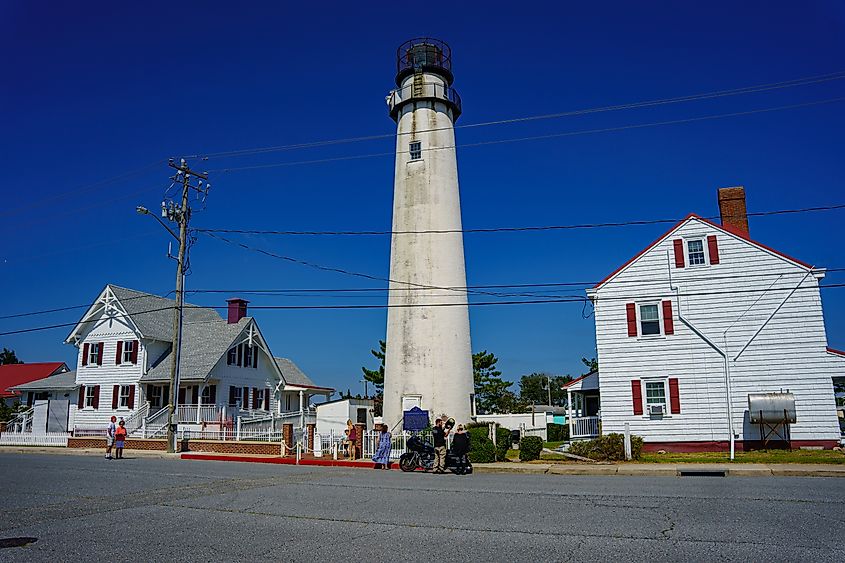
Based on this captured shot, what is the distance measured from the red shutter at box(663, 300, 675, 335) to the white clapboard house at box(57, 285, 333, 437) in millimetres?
18880

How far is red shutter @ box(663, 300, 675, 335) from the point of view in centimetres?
2678

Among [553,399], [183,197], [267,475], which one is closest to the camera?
[267,475]

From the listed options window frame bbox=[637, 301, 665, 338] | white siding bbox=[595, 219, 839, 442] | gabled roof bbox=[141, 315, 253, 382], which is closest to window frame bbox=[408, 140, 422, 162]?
white siding bbox=[595, 219, 839, 442]

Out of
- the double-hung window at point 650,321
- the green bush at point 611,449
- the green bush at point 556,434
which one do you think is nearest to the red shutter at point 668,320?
the double-hung window at point 650,321

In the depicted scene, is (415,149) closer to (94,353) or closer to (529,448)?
(529,448)

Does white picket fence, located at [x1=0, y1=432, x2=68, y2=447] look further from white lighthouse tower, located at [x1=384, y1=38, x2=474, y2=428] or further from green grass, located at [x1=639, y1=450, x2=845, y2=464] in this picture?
green grass, located at [x1=639, y1=450, x2=845, y2=464]

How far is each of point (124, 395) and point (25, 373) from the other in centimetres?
2376

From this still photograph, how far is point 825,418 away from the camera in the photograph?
2480 centimetres

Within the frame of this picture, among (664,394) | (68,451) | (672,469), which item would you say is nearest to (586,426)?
(664,394)

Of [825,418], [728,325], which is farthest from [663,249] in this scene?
[825,418]

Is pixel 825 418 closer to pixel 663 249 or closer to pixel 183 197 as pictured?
pixel 663 249

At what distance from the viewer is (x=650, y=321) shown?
1069 inches

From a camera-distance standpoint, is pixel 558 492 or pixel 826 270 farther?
pixel 826 270

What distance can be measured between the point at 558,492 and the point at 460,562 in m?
6.88
